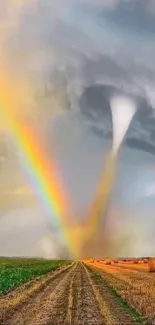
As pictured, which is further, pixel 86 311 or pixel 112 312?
pixel 86 311

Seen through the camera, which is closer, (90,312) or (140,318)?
(140,318)

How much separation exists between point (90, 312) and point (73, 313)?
91cm

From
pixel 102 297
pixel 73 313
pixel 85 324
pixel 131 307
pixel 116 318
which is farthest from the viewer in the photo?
pixel 102 297

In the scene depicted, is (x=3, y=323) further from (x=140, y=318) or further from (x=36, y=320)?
(x=140, y=318)

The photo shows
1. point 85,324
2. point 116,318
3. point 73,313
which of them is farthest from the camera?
point 73,313

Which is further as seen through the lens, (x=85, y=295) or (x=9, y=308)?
(x=85, y=295)

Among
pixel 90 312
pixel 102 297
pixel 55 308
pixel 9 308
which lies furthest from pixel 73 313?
pixel 102 297

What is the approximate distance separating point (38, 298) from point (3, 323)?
11.9 metres

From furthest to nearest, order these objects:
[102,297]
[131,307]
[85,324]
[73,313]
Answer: [102,297]
[131,307]
[73,313]
[85,324]

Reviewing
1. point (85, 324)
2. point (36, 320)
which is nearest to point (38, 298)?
point (36, 320)

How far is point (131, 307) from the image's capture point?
27734mm

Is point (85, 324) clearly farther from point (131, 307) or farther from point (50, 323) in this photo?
point (131, 307)

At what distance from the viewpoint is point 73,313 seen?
2556 centimetres

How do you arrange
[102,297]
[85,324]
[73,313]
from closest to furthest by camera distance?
[85,324]
[73,313]
[102,297]
